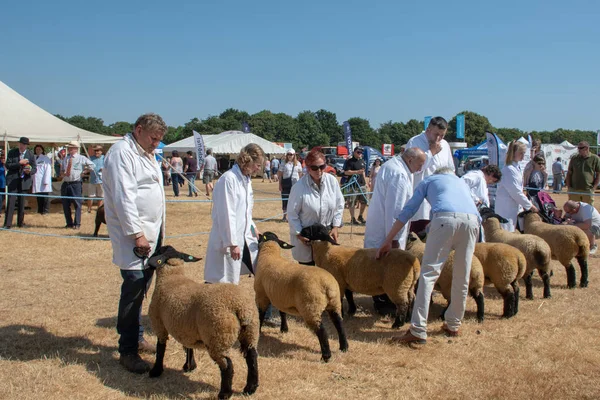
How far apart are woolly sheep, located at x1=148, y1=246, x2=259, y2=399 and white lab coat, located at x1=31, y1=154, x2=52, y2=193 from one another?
10239 mm

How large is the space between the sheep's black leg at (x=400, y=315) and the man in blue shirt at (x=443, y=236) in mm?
382

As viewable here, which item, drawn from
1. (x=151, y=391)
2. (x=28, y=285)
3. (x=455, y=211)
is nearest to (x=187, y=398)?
(x=151, y=391)

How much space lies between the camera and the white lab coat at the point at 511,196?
734 cm

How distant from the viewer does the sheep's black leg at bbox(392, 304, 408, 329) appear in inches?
203

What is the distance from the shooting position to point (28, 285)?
6.99 m

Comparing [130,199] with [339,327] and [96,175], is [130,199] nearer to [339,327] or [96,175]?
[339,327]

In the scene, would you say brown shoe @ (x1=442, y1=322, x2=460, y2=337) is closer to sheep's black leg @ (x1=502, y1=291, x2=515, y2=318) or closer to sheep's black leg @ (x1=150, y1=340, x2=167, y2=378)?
sheep's black leg @ (x1=502, y1=291, x2=515, y2=318)

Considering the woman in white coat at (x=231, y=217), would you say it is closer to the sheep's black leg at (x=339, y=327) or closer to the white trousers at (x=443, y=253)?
the sheep's black leg at (x=339, y=327)

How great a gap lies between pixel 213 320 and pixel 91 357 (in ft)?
5.82

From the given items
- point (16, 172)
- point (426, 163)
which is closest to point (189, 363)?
point (426, 163)

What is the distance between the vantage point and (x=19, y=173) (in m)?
11.8

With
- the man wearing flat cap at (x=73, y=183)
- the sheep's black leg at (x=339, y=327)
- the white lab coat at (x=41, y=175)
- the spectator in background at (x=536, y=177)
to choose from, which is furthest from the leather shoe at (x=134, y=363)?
the white lab coat at (x=41, y=175)

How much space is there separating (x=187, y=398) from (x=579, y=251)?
19.4 ft

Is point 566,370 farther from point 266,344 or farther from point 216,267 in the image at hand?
point 216,267
